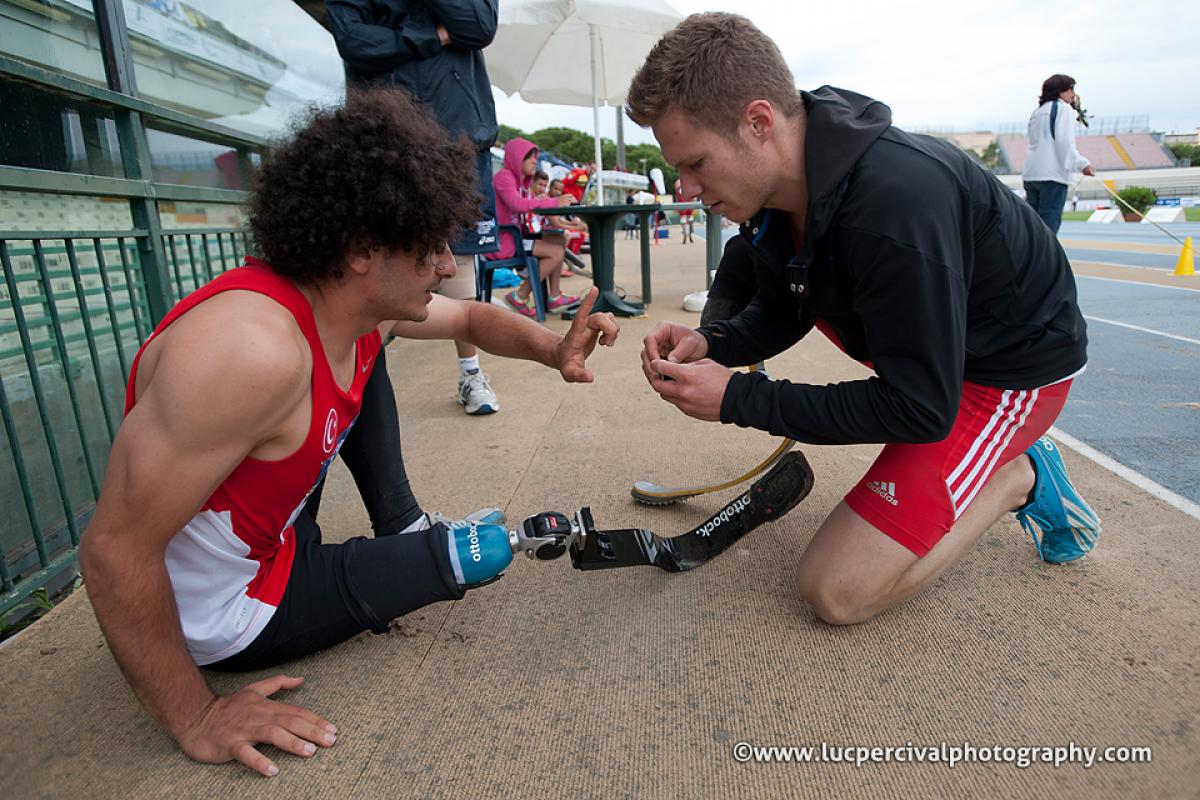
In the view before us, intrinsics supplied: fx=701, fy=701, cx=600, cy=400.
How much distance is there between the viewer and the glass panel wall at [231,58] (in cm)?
289

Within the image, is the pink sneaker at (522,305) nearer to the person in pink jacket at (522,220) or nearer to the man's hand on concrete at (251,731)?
the person in pink jacket at (522,220)

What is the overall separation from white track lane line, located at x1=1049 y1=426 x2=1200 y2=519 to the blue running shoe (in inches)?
22.3

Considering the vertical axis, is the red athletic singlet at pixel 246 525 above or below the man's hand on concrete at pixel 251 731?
above

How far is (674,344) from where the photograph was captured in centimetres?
211

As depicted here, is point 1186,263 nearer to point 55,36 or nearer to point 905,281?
point 905,281

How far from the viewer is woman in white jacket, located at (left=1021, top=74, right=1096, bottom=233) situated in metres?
6.23

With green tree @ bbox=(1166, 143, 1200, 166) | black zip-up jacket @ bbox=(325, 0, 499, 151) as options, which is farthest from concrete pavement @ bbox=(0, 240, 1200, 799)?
green tree @ bbox=(1166, 143, 1200, 166)

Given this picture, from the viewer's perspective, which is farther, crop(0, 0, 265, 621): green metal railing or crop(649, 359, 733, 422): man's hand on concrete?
crop(0, 0, 265, 621): green metal railing

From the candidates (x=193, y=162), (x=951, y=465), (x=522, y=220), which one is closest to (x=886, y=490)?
(x=951, y=465)

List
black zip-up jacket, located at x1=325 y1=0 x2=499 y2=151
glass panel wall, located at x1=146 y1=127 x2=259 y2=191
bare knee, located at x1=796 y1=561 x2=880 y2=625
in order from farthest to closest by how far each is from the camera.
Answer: black zip-up jacket, located at x1=325 y1=0 x2=499 y2=151 → glass panel wall, located at x1=146 y1=127 x2=259 y2=191 → bare knee, located at x1=796 y1=561 x2=880 y2=625

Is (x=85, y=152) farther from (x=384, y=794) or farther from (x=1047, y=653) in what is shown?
Result: (x=1047, y=653)

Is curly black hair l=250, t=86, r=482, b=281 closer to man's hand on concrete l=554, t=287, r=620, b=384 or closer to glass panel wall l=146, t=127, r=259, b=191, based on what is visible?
man's hand on concrete l=554, t=287, r=620, b=384

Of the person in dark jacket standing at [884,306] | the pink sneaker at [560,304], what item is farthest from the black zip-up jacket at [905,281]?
the pink sneaker at [560,304]

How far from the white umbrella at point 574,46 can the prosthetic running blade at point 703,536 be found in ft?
16.3
